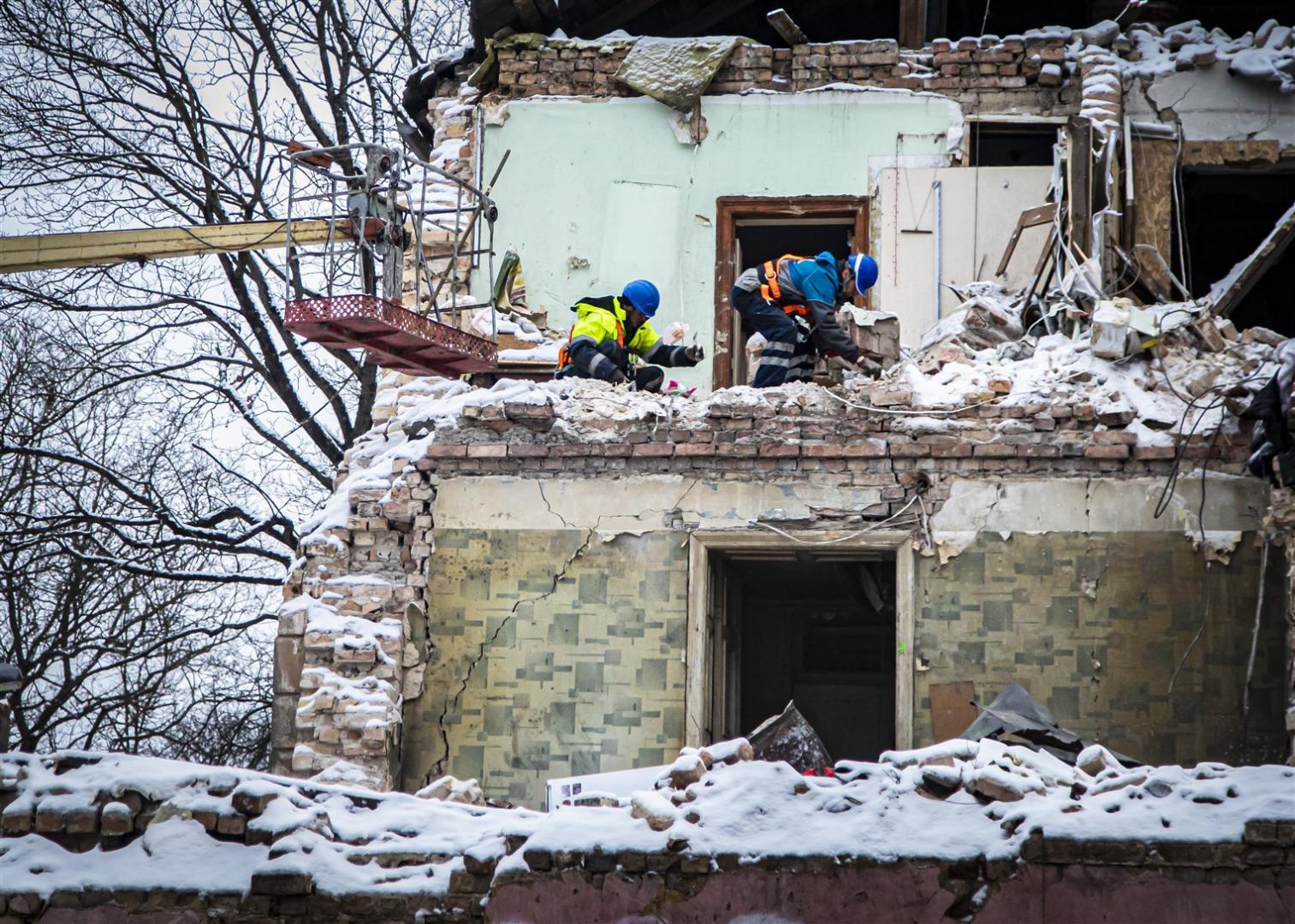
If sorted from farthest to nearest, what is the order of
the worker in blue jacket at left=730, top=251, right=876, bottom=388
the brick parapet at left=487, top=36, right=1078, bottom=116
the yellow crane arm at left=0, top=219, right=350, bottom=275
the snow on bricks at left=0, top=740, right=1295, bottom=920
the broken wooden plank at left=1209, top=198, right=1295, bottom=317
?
the yellow crane arm at left=0, top=219, right=350, bottom=275 → the brick parapet at left=487, top=36, right=1078, bottom=116 → the worker in blue jacket at left=730, top=251, right=876, bottom=388 → the broken wooden plank at left=1209, top=198, right=1295, bottom=317 → the snow on bricks at left=0, top=740, right=1295, bottom=920

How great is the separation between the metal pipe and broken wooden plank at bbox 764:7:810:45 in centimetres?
168

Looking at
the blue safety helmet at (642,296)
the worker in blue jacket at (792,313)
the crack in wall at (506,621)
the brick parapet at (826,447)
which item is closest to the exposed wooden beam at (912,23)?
the worker in blue jacket at (792,313)

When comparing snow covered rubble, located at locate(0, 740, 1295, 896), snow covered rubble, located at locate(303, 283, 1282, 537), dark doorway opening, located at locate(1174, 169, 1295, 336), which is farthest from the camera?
dark doorway opening, located at locate(1174, 169, 1295, 336)

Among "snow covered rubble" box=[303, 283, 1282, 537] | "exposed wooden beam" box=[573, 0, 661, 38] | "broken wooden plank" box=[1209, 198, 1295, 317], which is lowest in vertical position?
"snow covered rubble" box=[303, 283, 1282, 537]

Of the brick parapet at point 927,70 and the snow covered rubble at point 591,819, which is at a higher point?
the brick parapet at point 927,70

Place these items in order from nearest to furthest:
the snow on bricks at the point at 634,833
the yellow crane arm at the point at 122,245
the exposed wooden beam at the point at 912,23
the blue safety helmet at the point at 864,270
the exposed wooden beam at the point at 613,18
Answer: the snow on bricks at the point at 634,833 < the blue safety helmet at the point at 864,270 < the exposed wooden beam at the point at 912,23 < the yellow crane arm at the point at 122,245 < the exposed wooden beam at the point at 613,18

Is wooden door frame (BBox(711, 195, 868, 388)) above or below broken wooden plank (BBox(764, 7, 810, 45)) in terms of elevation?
below

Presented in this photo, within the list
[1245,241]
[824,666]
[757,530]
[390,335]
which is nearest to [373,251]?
[390,335]

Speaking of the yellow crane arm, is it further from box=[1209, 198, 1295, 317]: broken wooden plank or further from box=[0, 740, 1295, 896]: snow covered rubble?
box=[0, 740, 1295, 896]: snow covered rubble

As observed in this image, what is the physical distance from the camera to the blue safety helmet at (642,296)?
1220cm

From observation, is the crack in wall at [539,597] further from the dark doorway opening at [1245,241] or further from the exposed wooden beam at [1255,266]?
the dark doorway opening at [1245,241]

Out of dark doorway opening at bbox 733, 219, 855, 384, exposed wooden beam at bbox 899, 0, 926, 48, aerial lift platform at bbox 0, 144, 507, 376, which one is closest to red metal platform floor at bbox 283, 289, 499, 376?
aerial lift platform at bbox 0, 144, 507, 376

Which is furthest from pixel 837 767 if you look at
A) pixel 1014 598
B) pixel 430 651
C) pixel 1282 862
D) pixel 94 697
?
pixel 94 697

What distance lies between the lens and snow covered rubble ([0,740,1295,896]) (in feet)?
23.6
